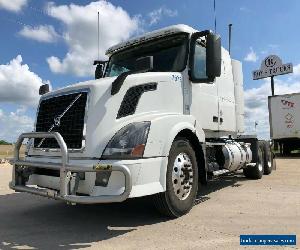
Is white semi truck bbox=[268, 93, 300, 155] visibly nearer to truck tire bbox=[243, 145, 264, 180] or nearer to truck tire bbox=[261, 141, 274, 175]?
truck tire bbox=[261, 141, 274, 175]

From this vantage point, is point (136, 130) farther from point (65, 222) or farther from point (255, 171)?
point (255, 171)

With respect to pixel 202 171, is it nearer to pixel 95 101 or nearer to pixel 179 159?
pixel 179 159

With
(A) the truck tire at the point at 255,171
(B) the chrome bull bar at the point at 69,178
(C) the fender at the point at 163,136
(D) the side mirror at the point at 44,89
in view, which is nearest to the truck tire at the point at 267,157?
(A) the truck tire at the point at 255,171

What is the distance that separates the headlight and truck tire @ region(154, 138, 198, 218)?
62cm

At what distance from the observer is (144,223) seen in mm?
4914

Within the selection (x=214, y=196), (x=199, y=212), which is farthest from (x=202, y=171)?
(x=214, y=196)

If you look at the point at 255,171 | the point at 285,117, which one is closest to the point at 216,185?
the point at 255,171

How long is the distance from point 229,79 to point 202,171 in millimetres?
2705

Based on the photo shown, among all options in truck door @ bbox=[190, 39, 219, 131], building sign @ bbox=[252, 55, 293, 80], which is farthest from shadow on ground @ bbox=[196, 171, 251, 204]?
building sign @ bbox=[252, 55, 293, 80]

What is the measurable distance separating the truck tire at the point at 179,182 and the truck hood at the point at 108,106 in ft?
2.00

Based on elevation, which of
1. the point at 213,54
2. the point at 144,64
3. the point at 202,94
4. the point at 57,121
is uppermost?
the point at 213,54

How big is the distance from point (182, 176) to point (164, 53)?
6.93ft

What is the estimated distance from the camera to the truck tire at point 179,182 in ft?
15.8

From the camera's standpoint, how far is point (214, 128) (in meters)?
6.92
